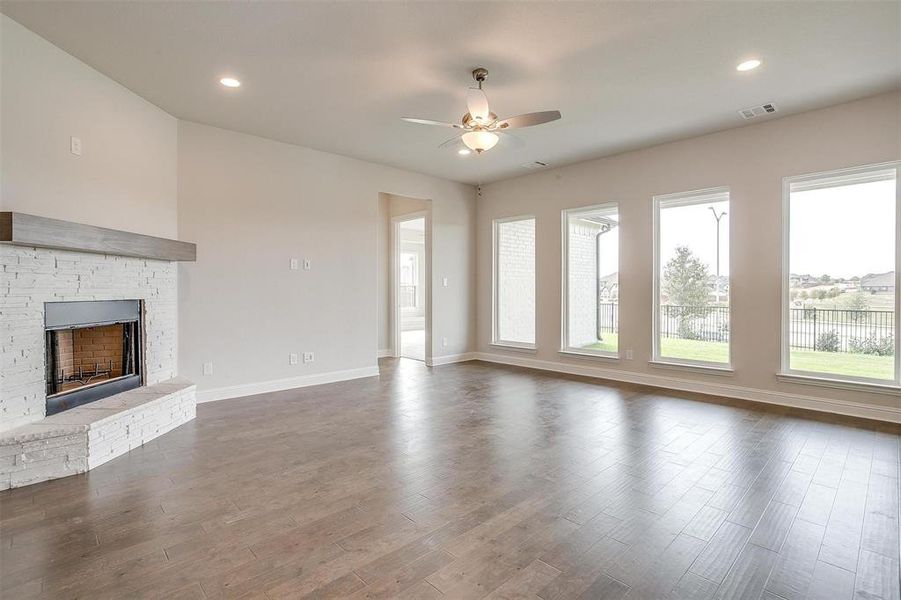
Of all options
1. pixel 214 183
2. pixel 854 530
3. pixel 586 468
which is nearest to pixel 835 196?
pixel 854 530

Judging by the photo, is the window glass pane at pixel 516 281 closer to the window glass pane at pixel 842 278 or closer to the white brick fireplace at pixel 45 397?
the window glass pane at pixel 842 278

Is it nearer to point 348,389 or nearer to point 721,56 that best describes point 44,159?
point 348,389

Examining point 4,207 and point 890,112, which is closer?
point 4,207

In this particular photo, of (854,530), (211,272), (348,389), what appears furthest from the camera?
(348,389)

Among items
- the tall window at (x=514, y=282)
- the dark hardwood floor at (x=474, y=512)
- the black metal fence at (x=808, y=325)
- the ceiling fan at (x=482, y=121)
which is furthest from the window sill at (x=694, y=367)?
the ceiling fan at (x=482, y=121)

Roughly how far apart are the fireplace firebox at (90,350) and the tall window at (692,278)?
18.9ft

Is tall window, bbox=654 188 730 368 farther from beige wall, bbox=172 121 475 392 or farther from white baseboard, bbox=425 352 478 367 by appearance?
beige wall, bbox=172 121 475 392

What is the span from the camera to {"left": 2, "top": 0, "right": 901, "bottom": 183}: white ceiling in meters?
2.77

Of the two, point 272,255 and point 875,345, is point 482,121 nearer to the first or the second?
point 272,255

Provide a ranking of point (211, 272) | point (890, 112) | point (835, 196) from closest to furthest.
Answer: point (890, 112)
point (835, 196)
point (211, 272)

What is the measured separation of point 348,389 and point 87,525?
3120 mm

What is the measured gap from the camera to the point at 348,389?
209 inches

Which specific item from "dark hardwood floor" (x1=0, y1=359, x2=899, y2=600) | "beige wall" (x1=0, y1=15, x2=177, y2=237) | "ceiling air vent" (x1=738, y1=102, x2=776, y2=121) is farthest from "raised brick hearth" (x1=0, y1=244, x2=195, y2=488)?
"ceiling air vent" (x1=738, y1=102, x2=776, y2=121)

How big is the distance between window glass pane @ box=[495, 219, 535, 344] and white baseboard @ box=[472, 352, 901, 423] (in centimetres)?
51
